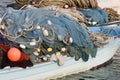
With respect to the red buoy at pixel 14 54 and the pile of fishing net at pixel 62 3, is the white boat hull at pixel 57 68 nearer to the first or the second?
the red buoy at pixel 14 54

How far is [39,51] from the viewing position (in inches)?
414

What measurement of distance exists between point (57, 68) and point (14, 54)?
5.90ft

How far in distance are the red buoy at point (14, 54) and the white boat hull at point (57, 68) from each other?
0.29m

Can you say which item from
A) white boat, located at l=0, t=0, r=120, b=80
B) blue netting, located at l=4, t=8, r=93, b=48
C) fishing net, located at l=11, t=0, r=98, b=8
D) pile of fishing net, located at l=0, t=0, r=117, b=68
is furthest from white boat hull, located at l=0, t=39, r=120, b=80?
fishing net, located at l=11, t=0, r=98, b=8

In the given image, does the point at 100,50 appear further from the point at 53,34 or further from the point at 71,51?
the point at 53,34

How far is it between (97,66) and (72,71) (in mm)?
1268

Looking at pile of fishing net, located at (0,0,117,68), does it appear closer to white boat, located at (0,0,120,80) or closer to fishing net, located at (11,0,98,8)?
white boat, located at (0,0,120,80)

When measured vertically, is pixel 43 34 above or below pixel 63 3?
below

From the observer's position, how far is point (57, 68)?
11.3m

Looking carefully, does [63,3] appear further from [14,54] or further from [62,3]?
[14,54]

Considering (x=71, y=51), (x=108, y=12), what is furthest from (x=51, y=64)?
(x=108, y=12)

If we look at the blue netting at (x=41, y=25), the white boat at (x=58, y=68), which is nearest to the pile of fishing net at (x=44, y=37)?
the blue netting at (x=41, y=25)

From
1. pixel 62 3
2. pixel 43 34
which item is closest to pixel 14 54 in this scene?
pixel 43 34

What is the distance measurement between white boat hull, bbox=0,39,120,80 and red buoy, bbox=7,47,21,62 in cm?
29
